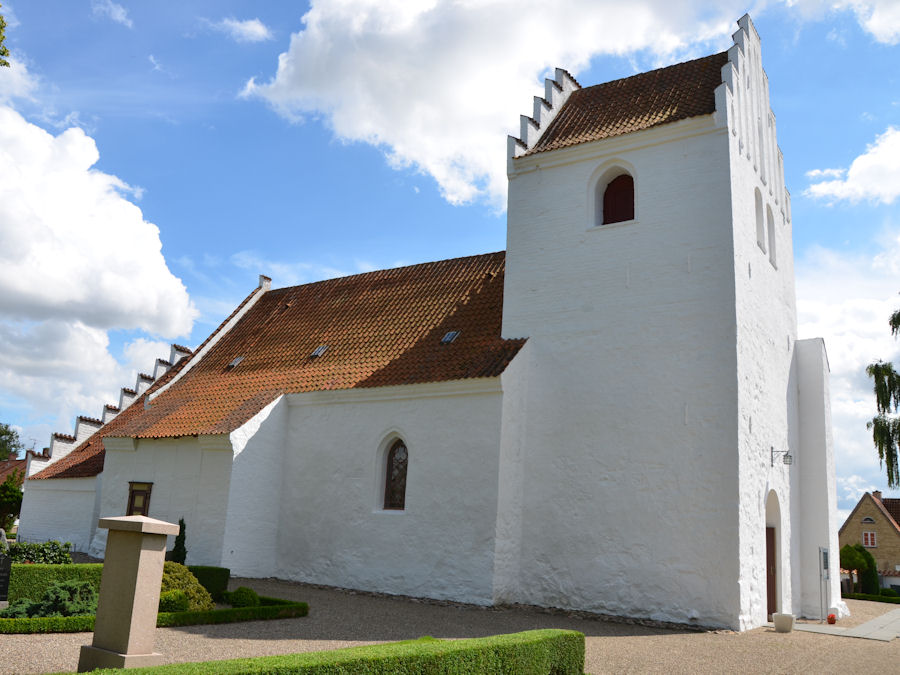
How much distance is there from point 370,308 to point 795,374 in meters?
10.8

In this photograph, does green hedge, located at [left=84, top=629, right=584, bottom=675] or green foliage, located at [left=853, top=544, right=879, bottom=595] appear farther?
green foliage, located at [left=853, top=544, right=879, bottom=595]

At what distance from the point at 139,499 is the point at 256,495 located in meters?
A: 3.62

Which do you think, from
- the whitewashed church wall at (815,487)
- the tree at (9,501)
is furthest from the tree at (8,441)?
the whitewashed church wall at (815,487)

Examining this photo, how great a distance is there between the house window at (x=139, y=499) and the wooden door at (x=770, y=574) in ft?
46.6

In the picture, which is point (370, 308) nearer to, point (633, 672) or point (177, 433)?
point (177, 433)

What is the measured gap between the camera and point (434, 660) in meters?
6.59

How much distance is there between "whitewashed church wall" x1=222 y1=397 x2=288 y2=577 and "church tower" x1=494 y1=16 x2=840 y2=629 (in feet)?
19.7

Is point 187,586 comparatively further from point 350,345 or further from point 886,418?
point 886,418

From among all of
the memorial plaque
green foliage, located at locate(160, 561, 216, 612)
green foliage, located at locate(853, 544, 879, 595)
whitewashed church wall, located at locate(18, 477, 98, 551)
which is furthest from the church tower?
green foliage, located at locate(853, 544, 879, 595)

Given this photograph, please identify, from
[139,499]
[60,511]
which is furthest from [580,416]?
[60,511]

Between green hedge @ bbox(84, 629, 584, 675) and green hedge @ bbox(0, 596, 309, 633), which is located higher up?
green hedge @ bbox(84, 629, 584, 675)

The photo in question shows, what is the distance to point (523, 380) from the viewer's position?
595 inches

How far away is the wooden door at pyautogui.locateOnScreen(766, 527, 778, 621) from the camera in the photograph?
14.6 metres

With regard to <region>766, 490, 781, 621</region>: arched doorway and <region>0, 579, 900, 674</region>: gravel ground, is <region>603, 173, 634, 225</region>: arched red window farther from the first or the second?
<region>0, 579, 900, 674</region>: gravel ground
